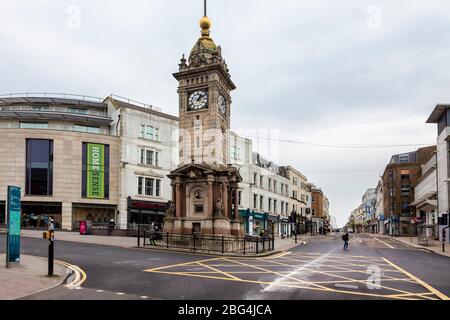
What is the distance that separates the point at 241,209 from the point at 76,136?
23.8 m

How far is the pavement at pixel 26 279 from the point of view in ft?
35.5

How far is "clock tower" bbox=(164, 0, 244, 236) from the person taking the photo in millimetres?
29953

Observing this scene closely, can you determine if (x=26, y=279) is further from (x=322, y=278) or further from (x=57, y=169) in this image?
(x=57, y=169)

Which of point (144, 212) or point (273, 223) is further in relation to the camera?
point (273, 223)

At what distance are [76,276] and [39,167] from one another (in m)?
37.3

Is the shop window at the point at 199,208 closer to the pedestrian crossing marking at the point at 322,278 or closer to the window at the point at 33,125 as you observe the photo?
the pedestrian crossing marking at the point at 322,278

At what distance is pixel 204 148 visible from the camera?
102 feet

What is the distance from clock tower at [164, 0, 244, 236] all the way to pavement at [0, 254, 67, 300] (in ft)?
46.6

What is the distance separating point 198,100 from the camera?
3222 centimetres

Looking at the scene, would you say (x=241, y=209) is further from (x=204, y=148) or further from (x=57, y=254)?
(x=57, y=254)

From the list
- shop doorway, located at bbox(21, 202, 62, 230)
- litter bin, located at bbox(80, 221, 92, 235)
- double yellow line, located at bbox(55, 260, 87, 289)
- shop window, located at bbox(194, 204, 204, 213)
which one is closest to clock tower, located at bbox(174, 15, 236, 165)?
shop window, located at bbox(194, 204, 204, 213)

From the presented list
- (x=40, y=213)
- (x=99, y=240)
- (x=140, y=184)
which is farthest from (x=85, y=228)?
(x=140, y=184)

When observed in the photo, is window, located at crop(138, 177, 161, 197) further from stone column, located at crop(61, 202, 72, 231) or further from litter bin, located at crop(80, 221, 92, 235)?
litter bin, located at crop(80, 221, 92, 235)
